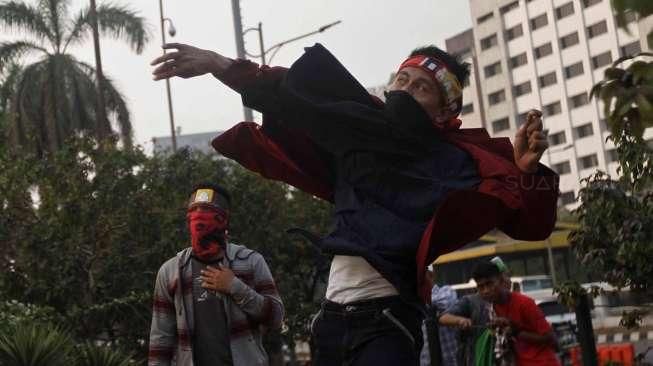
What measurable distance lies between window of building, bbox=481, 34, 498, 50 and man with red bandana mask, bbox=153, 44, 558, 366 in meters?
102

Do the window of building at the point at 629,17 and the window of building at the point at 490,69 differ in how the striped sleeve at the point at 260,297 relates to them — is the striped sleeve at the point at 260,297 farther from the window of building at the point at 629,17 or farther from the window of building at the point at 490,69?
the window of building at the point at 490,69

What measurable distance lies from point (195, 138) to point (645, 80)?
423 ft

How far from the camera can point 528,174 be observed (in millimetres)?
3410

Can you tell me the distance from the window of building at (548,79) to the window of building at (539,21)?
419cm

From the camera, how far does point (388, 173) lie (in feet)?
12.1

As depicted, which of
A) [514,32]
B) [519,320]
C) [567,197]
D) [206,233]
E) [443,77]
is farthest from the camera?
[514,32]

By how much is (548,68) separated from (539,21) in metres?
4.06

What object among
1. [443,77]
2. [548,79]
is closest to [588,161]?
[548,79]

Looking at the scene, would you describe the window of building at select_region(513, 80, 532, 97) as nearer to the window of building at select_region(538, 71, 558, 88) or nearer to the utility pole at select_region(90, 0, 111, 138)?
the window of building at select_region(538, 71, 558, 88)

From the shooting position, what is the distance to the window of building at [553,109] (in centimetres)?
9850

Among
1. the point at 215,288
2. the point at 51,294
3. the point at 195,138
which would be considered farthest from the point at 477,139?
the point at 195,138

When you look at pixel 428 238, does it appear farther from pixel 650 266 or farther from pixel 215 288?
pixel 650 266

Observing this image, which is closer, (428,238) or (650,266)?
(428,238)

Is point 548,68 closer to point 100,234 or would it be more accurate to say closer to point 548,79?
point 548,79
